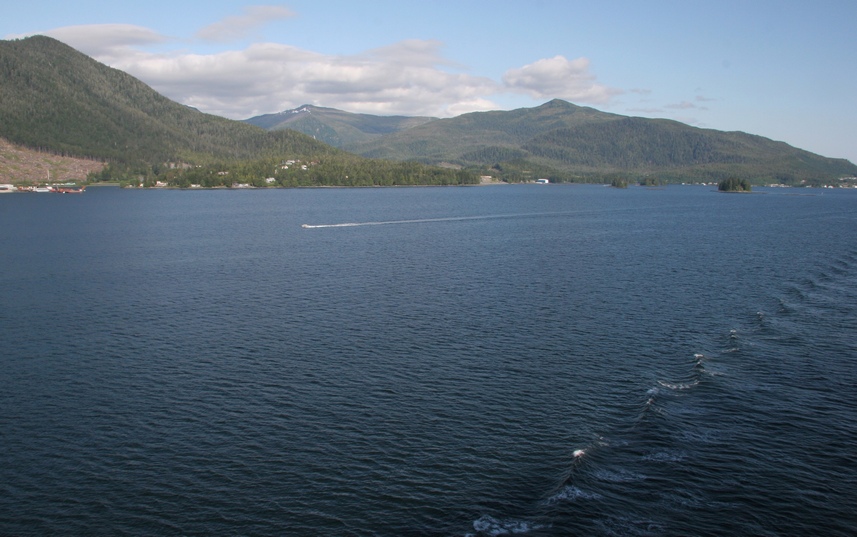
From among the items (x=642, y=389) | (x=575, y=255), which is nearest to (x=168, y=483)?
(x=642, y=389)

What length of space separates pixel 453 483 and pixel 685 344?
75.6ft

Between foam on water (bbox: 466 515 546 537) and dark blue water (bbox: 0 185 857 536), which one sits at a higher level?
dark blue water (bbox: 0 185 857 536)

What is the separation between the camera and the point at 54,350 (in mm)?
38000

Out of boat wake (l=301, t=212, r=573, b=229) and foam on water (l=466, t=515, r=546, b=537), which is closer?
foam on water (l=466, t=515, r=546, b=537)

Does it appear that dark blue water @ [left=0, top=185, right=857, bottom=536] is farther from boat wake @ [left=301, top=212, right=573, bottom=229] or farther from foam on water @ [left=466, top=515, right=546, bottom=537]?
boat wake @ [left=301, top=212, right=573, bottom=229]

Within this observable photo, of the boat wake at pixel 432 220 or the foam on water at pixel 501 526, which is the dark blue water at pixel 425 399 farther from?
the boat wake at pixel 432 220

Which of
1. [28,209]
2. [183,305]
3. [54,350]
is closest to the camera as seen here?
[54,350]

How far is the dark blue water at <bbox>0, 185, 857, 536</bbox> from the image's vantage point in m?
22.4

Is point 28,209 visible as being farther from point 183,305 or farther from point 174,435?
point 174,435

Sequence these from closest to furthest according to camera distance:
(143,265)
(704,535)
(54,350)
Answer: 1. (704,535)
2. (54,350)
3. (143,265)

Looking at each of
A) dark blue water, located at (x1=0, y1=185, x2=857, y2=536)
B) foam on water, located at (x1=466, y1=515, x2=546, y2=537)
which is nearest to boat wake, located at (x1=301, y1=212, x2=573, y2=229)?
dark blue water, located at (x1=0, y1=185, x2=857, y2=536)

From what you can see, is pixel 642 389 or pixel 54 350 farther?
pixel 54 350

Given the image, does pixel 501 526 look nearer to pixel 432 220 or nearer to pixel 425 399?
pixel 425 399

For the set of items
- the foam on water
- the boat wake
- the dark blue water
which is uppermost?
the boat wake
